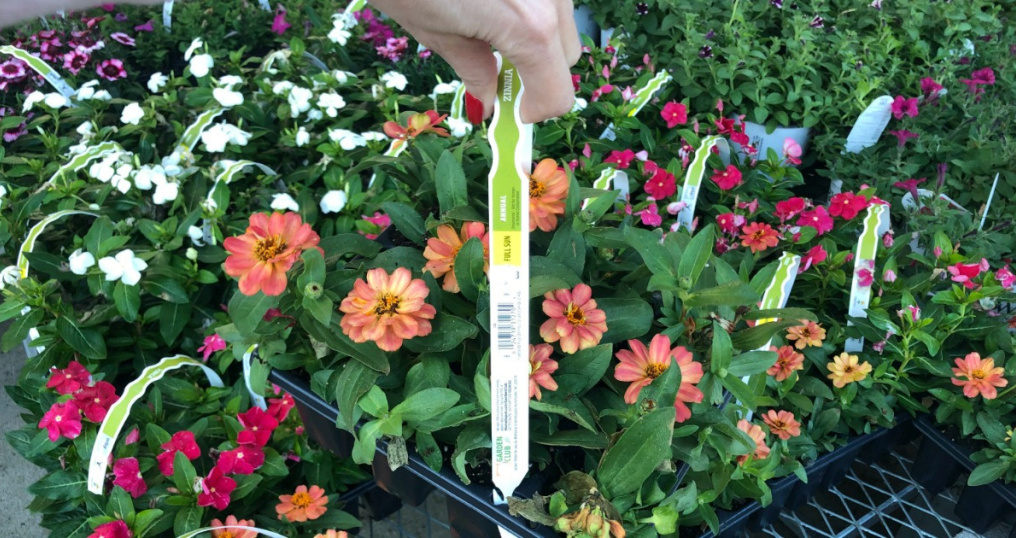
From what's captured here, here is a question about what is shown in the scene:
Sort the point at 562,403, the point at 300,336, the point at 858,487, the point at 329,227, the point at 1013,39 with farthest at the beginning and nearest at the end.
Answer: the point at 1013,39 < the point at 329,227 < the point at 858,487 < the point at 300,336 < the point at 562,403

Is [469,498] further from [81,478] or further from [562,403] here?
[81,478]

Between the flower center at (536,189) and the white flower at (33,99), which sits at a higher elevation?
the flower center at (536,189)

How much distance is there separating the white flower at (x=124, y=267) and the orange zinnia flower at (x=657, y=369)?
2.95ft

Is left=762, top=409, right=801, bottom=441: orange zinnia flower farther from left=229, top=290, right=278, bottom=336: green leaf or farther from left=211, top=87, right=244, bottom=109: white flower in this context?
left=211, top=87, right=244, bottom=109: white flower

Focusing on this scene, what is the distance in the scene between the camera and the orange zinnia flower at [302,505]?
3.50 ft

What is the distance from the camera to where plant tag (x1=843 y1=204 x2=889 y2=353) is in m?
1.13

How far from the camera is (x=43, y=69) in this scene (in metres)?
1.70

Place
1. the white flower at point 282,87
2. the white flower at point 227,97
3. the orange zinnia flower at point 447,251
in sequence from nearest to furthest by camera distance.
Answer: the orange zinnia flower at point 447,251 < the white flower at point 227,97 < the white flower at point 282,87

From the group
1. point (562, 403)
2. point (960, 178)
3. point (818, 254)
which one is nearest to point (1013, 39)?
point (960, 178)

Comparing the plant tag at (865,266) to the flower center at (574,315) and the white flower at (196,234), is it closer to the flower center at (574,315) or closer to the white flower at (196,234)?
the flower center at (574,315)

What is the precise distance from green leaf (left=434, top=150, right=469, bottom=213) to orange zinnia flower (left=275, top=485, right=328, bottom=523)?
1.56 feet

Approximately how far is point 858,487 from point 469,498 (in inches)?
33.1

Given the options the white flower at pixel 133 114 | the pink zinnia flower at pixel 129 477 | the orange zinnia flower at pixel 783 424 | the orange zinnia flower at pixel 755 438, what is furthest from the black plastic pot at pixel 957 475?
the white flower at pixel 133 114

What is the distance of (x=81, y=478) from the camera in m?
1.13
